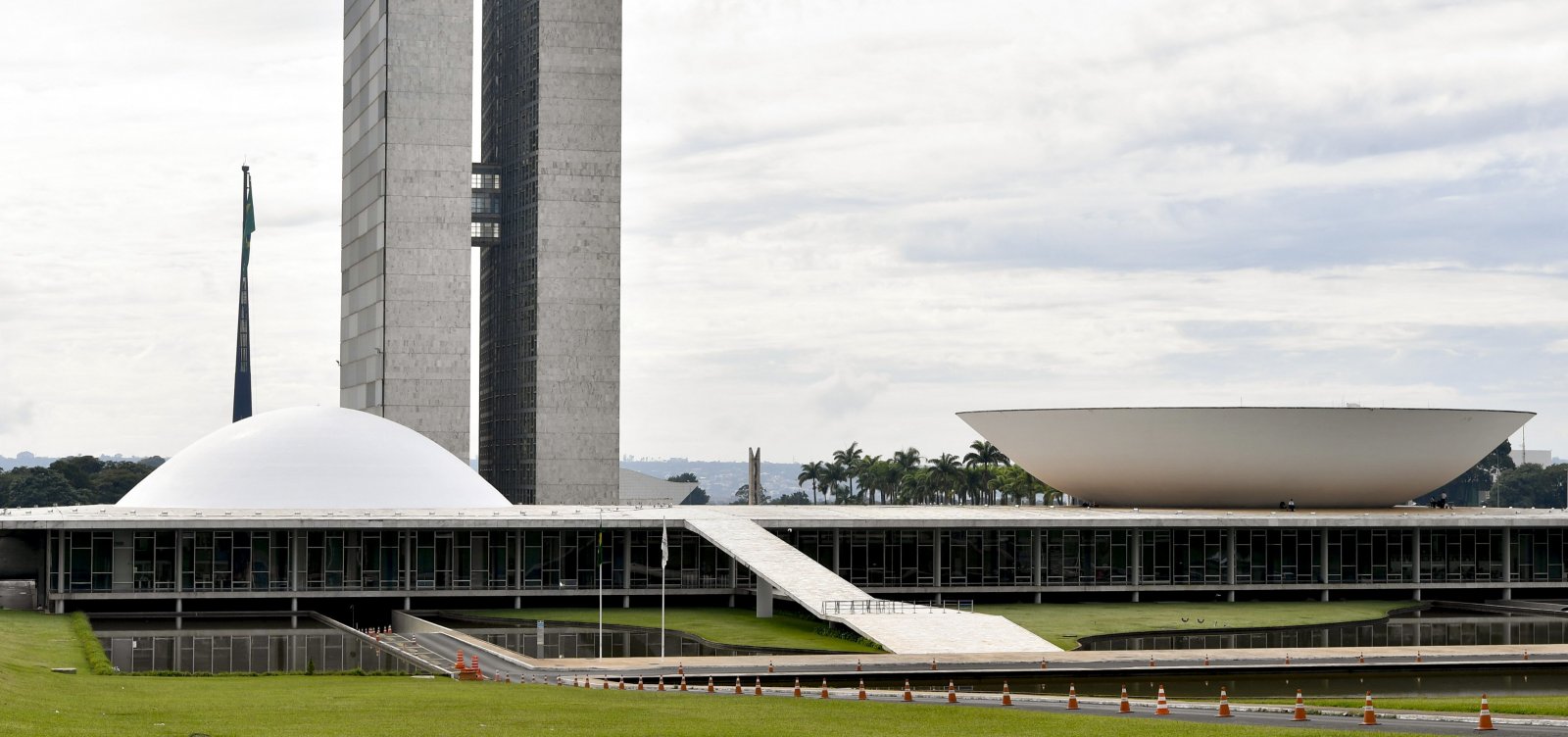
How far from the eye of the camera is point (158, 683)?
119 feet

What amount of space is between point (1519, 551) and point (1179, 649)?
35516mm

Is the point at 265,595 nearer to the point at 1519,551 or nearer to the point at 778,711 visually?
the point at 778,711

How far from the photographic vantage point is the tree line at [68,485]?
567 feet

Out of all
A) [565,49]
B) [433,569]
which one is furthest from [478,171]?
[433,569]

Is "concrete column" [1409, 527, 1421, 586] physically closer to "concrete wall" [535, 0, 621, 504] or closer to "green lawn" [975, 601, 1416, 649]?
"green lawn" [975, 601, 1416, 649]

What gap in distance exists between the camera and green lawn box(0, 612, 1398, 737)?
2527cm

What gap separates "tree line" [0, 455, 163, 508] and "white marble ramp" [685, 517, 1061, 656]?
126088 millimetres

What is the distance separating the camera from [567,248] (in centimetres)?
12600

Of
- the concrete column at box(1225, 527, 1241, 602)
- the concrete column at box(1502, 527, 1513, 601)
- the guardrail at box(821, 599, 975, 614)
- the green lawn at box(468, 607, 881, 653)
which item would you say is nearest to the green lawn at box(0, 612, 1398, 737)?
the green lawn at box(468, 607, 881, 653)

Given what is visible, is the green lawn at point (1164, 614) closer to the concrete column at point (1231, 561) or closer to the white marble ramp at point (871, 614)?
the concrete column at point (1231, 561)

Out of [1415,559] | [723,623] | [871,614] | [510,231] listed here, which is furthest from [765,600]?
[510,231]

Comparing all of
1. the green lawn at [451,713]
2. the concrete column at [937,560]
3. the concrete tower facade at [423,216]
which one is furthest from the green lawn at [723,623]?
the concrete tower facade at [423,216]

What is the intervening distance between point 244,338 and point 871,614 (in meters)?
102

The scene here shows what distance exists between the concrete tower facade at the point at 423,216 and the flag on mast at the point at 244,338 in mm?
22046
